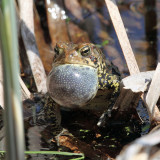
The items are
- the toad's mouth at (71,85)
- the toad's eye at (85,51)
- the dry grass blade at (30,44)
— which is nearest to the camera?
the toad's mouth at (71,85)

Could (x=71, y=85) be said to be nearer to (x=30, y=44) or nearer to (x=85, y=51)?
(x=85, y=51)

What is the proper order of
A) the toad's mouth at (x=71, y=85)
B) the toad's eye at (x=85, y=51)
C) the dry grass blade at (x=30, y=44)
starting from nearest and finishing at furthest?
the toad's mouth at (x=71, y=85) < the toad's eye at (x=85, y=51) < the dry grass blade at (x=30, y=44)

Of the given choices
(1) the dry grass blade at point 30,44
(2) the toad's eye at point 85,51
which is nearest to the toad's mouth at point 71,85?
(2) the toad's eye at point 85,51

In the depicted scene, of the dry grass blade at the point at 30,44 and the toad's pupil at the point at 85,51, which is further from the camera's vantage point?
the dry grass blade at the point at 30,44

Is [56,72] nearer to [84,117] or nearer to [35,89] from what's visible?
[84,117]

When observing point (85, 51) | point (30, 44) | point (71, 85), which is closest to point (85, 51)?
point (85, 51)

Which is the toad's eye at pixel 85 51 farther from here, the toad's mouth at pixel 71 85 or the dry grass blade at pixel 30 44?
the dry grass blade at pixel 30 44
